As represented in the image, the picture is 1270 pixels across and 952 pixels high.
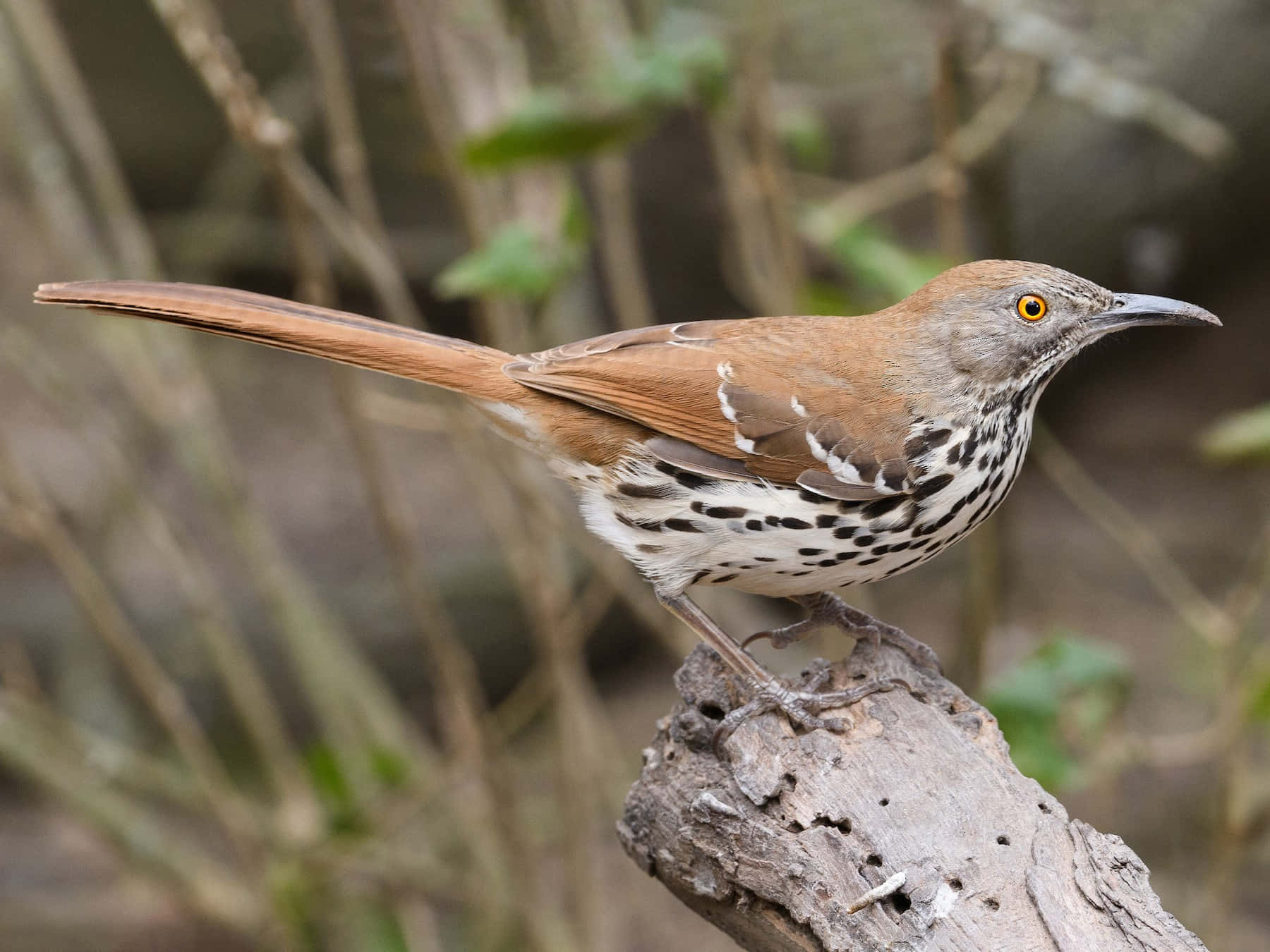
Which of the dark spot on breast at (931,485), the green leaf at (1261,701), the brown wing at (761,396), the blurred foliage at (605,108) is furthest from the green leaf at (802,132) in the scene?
the green leaf at (1261,701)

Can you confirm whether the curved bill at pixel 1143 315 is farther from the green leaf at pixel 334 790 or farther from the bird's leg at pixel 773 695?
the green leaf at pixel 334 790

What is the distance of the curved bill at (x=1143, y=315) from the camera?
3.13 m

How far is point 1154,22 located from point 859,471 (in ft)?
9.85

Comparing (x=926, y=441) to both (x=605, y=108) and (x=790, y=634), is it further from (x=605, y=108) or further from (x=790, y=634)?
(x=605, y=108)

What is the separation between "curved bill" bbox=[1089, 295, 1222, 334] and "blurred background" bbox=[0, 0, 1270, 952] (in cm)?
62

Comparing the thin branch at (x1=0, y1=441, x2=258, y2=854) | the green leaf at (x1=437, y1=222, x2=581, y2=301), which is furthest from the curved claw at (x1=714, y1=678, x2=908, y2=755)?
the thin branch at (x1=0, y1=441, x2=258, y2=854)

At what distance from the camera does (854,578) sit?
306 cm

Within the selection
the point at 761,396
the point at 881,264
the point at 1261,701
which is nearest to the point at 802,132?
the point at 881,264

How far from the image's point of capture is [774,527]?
3.02 meters

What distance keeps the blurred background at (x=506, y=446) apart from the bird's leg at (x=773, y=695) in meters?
0.98

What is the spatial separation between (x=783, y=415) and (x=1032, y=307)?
62 centimetres

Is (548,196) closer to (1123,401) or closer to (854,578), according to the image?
(854,578)

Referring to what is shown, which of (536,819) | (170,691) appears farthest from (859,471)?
(536,819)

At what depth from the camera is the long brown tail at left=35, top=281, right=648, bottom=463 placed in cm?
297
